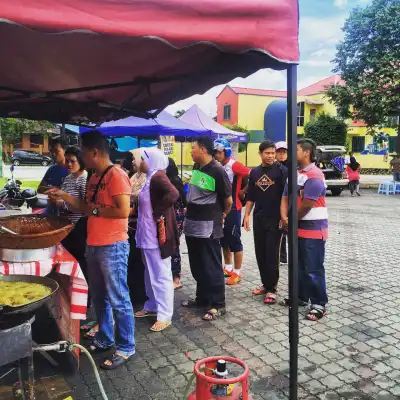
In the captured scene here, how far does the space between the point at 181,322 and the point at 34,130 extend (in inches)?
1372

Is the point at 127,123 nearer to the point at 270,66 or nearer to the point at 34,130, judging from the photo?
the point at 270,66

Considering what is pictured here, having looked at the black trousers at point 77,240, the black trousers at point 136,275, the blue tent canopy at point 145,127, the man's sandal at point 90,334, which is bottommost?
the man's sandal at point 90,334

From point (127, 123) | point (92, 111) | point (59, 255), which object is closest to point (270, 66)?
point (59, 255)

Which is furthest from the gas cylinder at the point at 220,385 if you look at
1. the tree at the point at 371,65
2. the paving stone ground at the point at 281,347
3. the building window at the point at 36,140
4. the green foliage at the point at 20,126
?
the building window at the point at 36,140

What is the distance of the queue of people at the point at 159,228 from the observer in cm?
317

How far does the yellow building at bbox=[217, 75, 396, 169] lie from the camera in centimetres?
3403

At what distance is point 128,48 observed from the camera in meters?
3.05

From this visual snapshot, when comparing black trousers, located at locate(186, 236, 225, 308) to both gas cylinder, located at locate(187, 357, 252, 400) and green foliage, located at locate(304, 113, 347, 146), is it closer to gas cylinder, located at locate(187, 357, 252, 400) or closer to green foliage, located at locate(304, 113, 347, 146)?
gas cylinder, located at locate(187, 357, 252, 400)

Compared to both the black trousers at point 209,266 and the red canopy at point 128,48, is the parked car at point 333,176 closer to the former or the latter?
the red canopy at point 128,48

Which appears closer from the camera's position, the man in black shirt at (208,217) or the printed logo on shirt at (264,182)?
the man in black shirt at (208,217)

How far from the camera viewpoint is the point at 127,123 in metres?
9.38

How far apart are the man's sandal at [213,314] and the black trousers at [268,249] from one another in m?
0.74

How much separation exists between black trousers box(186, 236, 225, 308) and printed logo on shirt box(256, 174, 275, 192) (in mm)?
899

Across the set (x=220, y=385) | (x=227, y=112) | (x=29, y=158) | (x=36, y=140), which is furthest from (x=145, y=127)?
(x=36, y=140)
